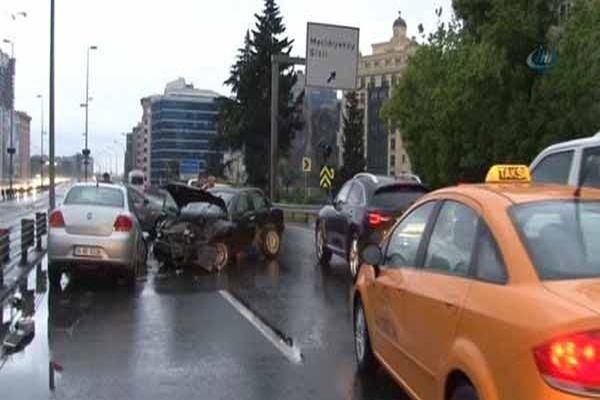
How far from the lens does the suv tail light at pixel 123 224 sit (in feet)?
43.4

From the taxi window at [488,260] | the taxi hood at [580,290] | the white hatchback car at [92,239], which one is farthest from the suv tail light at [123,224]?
the taxi hood at [580,290]

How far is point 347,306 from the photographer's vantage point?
11.6 m

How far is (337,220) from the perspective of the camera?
15625 mm

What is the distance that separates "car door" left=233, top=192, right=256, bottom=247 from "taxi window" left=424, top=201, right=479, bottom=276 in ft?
38.1

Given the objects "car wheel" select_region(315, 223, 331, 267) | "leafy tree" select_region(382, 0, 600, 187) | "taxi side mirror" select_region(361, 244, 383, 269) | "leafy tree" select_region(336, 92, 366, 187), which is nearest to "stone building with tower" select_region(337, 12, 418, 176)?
"leafy tree" select_region(336, 92, 366, 187)

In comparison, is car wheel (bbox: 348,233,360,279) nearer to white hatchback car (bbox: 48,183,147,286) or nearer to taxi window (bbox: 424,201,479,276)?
white hatchback car (bbox: 48,183,147,286)

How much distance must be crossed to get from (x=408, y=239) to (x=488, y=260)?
165 cm

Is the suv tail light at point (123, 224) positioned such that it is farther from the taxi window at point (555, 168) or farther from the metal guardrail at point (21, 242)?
the taxi window at point (555, 168)

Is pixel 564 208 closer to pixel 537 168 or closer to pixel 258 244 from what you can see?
pixel 537 168

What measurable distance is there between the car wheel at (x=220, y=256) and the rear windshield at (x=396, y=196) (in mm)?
3661

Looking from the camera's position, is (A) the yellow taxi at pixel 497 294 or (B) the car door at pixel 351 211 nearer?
(A) the yellow taxi at pixel 497 294

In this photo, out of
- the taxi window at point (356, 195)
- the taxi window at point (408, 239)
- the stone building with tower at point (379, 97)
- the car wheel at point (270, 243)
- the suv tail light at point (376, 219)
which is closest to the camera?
the taxi window at point (408, 239)

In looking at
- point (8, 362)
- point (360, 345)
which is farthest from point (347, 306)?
point (8, 362)

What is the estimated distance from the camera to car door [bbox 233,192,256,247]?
56.3ft
